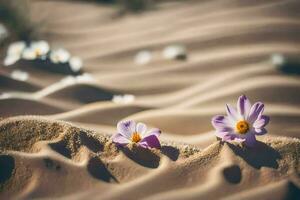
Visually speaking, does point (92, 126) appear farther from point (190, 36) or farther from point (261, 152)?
point (190, 36)

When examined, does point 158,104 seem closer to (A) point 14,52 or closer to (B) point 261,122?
(B) point 261,122

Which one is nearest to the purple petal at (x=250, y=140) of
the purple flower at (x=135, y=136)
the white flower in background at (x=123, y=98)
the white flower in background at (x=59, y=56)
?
the purple flower at (x=135, y=136)

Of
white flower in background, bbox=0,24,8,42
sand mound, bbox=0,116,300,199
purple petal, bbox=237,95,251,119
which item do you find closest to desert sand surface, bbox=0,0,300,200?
sand mound, bbox=0,116,300,199

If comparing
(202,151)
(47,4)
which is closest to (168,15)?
(47,4)

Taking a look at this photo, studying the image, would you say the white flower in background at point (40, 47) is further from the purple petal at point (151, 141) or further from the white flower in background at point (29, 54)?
the purple petal at point (151, 141)

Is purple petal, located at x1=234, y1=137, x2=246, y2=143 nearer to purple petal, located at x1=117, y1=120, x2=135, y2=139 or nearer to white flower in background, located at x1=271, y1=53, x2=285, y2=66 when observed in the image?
purple petal, located at x1=117, y1=120, x2=135, y2=139
